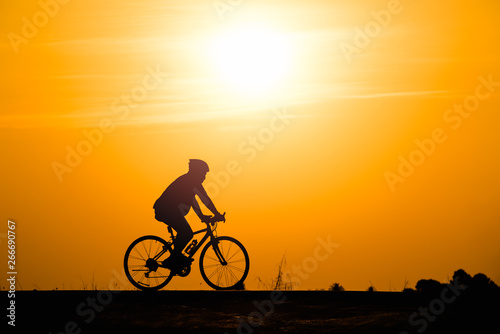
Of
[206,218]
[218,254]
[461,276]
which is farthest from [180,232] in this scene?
[461,276]

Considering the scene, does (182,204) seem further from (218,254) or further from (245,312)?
(245,312)

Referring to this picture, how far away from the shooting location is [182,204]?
49.0 ft

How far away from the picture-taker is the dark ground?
33.3 feet

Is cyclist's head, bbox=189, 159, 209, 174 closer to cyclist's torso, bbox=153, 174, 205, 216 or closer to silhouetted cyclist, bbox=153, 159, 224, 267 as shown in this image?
silhouetted cyclist, bbox=153, 159, 224, 267

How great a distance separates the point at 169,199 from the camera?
15047mm

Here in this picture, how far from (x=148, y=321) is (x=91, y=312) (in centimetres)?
88

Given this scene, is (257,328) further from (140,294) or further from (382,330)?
(140,294)

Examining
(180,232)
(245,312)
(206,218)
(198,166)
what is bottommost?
(245,312)

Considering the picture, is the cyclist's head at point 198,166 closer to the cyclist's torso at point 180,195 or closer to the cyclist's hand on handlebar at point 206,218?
the cyclist's torso at point 180,195

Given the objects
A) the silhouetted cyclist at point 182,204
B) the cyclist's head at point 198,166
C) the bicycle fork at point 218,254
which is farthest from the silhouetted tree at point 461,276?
the cyclist's head at point 198,166

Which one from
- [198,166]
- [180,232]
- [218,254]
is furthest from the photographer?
[218,254]

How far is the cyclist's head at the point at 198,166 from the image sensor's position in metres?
14.9

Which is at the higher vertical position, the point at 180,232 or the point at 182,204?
the point at 182,204

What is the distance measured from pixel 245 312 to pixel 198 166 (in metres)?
4.06
